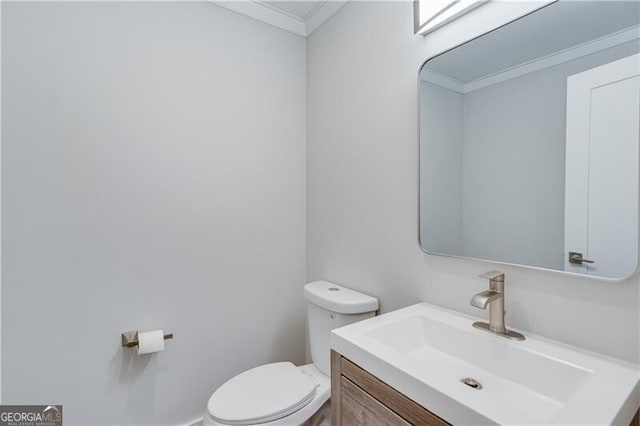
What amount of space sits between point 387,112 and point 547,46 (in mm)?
594

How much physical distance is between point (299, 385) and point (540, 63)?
1.49 m

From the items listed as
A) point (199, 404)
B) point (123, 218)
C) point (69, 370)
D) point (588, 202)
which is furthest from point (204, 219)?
point (588, 202)

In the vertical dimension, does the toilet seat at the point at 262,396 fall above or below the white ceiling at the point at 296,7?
below

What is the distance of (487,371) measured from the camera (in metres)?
0.88

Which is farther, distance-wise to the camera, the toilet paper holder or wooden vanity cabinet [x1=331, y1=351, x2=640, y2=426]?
the toilet paper holder

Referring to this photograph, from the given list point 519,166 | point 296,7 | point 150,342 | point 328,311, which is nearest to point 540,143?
point 519,166

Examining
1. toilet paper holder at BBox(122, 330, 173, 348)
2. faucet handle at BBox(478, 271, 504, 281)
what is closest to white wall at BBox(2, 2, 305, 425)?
toilet paper holder at BBox(122, 330, 173, 348)

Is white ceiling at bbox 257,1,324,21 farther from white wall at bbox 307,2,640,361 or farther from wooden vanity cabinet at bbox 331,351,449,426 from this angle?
wooden vanity cabinet at bbox 331,351,449,426

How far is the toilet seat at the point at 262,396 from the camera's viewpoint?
1112mm

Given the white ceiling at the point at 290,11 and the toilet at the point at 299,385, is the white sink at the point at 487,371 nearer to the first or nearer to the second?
the toilet at the point at 299,385

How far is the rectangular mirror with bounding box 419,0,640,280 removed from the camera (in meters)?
0.75

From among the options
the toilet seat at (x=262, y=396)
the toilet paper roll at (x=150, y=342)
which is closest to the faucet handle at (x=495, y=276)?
the toilet seat at (x=262, y=396)

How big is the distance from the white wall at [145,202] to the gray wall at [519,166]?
1.08 metres

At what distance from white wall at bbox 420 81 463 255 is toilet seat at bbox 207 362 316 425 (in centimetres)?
82
